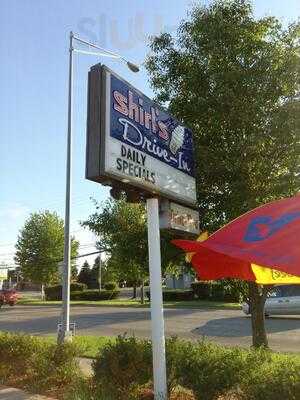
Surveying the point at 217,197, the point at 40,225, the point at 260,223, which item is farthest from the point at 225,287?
the point at 40,225

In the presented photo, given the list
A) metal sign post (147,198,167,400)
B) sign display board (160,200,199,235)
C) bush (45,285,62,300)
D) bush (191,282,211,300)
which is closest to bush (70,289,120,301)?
bush (45,285,62,300)

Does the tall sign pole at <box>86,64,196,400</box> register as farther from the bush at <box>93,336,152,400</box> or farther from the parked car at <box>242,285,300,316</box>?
the parked car at <box>242,285,300,316</box>

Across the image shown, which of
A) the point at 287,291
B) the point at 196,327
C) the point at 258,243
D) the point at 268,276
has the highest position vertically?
the point at 287,291

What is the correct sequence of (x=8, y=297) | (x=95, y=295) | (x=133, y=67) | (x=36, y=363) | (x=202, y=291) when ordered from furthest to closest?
(x=95, y=295), (x=8, y=297), (x=202, y=291), (x=133, y=67), (x=36, y=363)

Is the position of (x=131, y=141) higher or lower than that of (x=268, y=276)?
higher

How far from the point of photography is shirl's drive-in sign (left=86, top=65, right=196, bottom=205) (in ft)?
19.8

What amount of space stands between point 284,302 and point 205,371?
18187mm

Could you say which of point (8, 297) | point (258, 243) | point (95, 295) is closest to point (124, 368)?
point (258, 243)

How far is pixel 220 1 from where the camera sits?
9578mm

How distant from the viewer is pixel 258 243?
4.33 m

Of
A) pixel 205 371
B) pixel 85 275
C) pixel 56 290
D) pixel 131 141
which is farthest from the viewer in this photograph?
pixel 85 275

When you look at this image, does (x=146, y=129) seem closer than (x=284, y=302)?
Yes

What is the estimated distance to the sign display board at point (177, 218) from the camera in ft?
23.9

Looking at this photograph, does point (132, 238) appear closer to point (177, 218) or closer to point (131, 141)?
point (177, 218)
